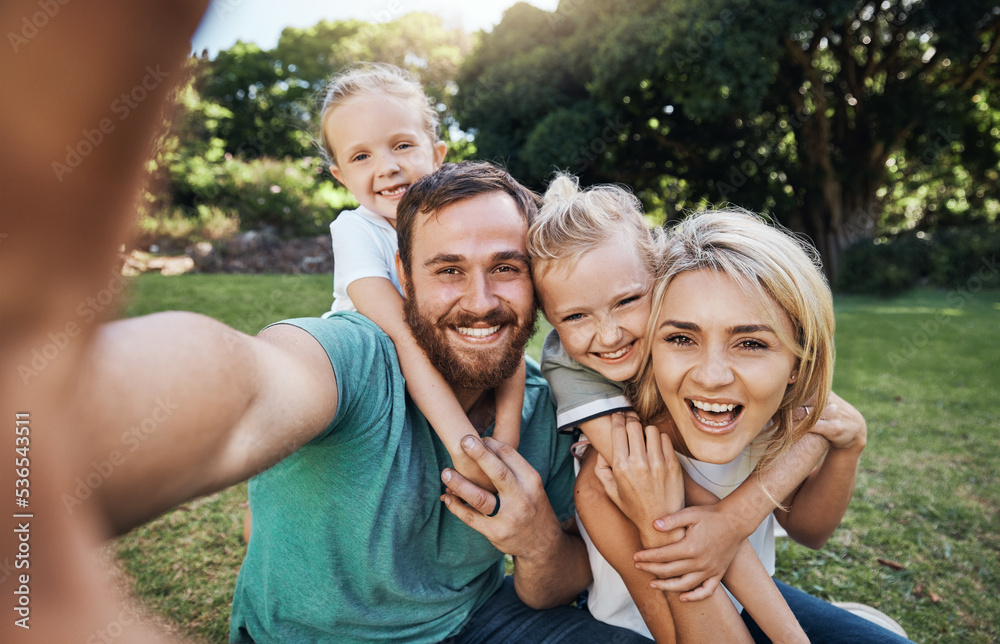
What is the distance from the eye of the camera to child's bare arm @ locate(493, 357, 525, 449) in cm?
234

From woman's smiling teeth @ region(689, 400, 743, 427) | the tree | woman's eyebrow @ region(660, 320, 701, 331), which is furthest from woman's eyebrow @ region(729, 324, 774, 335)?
the tree

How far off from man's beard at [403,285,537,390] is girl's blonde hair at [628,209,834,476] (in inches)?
22.8

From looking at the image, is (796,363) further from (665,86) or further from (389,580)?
(665,86)

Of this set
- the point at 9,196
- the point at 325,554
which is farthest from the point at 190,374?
the point at 325,554

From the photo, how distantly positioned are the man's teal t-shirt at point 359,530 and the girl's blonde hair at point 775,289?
1008mm

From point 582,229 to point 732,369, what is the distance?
0.84m

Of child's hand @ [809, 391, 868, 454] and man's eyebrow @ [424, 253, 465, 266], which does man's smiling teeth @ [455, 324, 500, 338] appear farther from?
child's hand @ [809, 391, 868, 454]

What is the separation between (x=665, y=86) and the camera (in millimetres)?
12125

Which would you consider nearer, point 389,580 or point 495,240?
point 389,580

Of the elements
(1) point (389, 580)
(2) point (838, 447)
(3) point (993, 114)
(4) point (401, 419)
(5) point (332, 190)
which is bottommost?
(1) point (389, 580)

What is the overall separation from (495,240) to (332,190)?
14.0m

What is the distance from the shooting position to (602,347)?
8.04ft

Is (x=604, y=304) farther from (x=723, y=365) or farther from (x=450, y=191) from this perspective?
(x=450, y=191)

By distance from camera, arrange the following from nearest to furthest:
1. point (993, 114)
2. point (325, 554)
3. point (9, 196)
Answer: point (9, 196), point (325, 554), point (993, 114)
